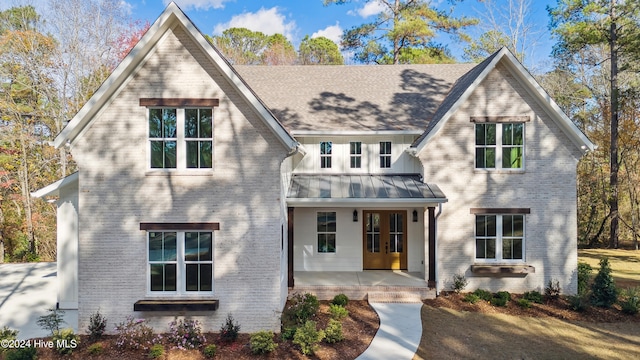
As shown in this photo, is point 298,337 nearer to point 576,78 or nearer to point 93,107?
point 93,107

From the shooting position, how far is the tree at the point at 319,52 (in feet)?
125

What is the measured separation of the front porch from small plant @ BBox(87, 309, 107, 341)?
538 centimetres

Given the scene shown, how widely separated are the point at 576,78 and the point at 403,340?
28.3 meters

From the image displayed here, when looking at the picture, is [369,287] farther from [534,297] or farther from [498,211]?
[534,297]

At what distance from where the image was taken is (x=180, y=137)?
9.62m

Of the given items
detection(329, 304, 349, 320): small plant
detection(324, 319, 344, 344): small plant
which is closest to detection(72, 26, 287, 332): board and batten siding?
detection(324, 319, 344, 344): small plant

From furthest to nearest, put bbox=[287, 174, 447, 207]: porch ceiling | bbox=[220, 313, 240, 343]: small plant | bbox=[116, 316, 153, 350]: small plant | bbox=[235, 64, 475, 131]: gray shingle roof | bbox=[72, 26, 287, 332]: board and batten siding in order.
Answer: bbox=[235, 64, 475, 131]: gray shingle roof < bbox=[287, 174, 447, 207]: porch ceiling < bbox=[72, 26, 287, 332]: board and batten siding < bbox=[220, 313, 240, 343]: small plant < bbox=[116, 316, 153, 350]: small plant

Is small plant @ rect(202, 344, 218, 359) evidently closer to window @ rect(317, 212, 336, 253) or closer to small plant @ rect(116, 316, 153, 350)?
small plant @ rect(116, 316, 153, 350)

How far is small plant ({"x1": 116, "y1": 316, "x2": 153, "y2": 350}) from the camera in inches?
339

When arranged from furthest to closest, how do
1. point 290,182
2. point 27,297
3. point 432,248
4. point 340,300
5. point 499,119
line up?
point 290,182
point 499,119
point 432,248
point 27,297
point 340,300

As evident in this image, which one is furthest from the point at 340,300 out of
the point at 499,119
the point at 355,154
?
the point at 499,119

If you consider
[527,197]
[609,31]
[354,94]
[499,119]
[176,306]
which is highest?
[609,31]

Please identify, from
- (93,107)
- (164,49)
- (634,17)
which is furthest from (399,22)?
(93,107)

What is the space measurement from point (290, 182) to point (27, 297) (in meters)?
9.85
